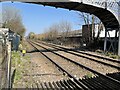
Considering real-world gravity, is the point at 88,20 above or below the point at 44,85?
above

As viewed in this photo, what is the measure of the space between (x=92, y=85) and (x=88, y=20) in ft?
→ 126

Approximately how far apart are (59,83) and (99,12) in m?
17.4

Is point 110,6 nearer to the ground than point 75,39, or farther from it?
farther from it

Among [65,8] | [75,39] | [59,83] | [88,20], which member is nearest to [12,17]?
[75,39]

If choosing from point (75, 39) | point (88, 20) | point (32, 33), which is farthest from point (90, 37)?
point (32, 33)

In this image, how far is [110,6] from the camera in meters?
24.1

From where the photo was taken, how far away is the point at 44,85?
946 cm

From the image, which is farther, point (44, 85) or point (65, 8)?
point (65, 8)

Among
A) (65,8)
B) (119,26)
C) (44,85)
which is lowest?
(44,85)

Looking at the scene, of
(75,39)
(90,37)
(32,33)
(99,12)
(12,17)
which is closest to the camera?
(99,12)

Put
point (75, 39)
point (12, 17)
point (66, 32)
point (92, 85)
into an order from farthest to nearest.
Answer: point (66, 32)
point (12, 17)
point (75, 39)
point (92, 85)

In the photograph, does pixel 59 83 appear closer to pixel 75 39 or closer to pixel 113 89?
pixel 113 89

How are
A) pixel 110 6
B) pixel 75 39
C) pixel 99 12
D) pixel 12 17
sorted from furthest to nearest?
pixel 12 17
pixel 75 39
pixel 99 12
pixel 110 6

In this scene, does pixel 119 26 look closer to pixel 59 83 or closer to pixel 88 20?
pixel 59 83
